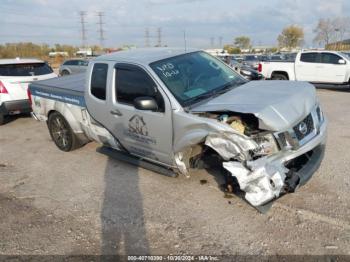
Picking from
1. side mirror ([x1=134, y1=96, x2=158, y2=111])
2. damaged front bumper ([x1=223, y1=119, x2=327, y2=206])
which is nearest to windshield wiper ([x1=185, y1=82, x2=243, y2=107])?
side mirror ([x1=134, y1=96, x2=158, y2=111])

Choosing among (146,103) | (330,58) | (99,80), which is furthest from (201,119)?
(330,58)

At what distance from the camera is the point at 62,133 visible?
21.0ft

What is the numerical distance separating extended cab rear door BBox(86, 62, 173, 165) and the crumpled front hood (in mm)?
562

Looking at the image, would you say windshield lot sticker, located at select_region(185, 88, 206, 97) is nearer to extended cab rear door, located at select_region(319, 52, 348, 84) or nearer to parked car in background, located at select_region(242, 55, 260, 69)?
extended cab rear door, located at select_region(319, 52, 348, 84)

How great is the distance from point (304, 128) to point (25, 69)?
7.85m

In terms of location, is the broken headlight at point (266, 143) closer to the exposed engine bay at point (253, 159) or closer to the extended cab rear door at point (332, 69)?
the exposed engine bay at point (253, 159)

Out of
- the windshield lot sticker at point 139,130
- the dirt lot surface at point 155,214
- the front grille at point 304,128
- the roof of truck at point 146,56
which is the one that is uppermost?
the roof of truck at point 146,56

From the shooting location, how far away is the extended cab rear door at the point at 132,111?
166 inches

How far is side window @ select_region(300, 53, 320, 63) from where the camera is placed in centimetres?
1410

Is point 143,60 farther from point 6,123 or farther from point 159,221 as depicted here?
point 6,123

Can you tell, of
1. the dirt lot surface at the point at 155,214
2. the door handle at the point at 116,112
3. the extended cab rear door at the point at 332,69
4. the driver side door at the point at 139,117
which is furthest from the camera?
the extended cab rear door at the point at 332,69

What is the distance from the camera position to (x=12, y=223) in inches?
155

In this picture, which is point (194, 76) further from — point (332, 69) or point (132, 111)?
point (332, 69)

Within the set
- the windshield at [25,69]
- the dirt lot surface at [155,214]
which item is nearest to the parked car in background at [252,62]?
the windshield at [25,69]
